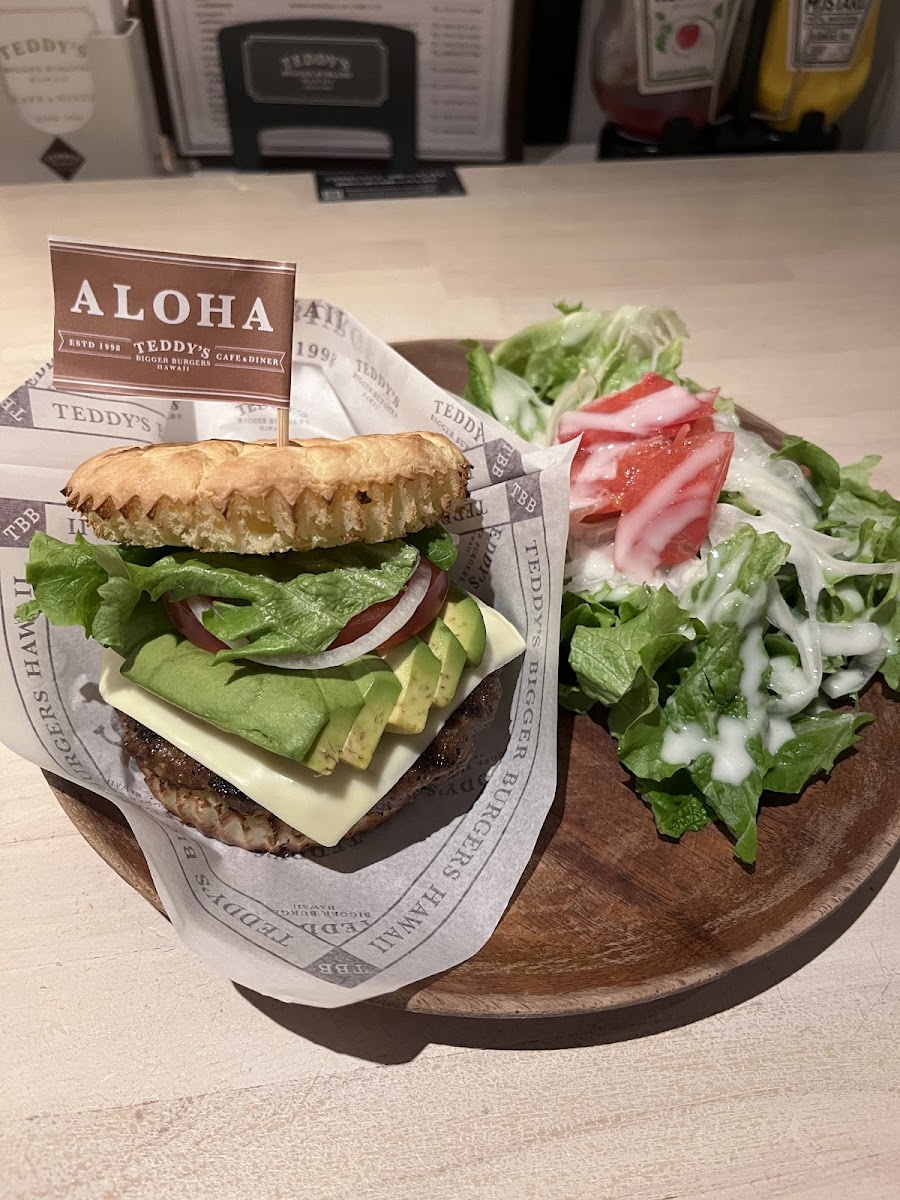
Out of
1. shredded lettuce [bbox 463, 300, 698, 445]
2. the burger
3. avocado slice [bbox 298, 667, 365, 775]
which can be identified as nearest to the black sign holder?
shredded lettuce [bbox 463, 300, 698, 445]

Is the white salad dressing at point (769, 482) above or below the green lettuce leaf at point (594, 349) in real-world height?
below

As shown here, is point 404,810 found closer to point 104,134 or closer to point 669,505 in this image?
point 669,505

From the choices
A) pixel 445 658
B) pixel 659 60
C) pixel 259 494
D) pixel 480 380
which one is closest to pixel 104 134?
pixel 659 60

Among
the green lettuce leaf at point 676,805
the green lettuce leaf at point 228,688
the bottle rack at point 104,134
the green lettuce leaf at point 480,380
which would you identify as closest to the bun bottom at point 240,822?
the green lettuce leaf at point 228,688

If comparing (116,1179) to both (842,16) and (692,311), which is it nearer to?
(692,311)

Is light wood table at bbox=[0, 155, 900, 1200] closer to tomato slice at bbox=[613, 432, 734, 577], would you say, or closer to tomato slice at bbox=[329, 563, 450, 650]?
tomato slice at bbox=[329, 563, 450, 650]

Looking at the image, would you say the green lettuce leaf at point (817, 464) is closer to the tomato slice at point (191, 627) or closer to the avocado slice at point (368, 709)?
the avocado slice at point (368, 709)

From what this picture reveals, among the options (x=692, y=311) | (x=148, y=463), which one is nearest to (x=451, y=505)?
(x=148, y=463)
